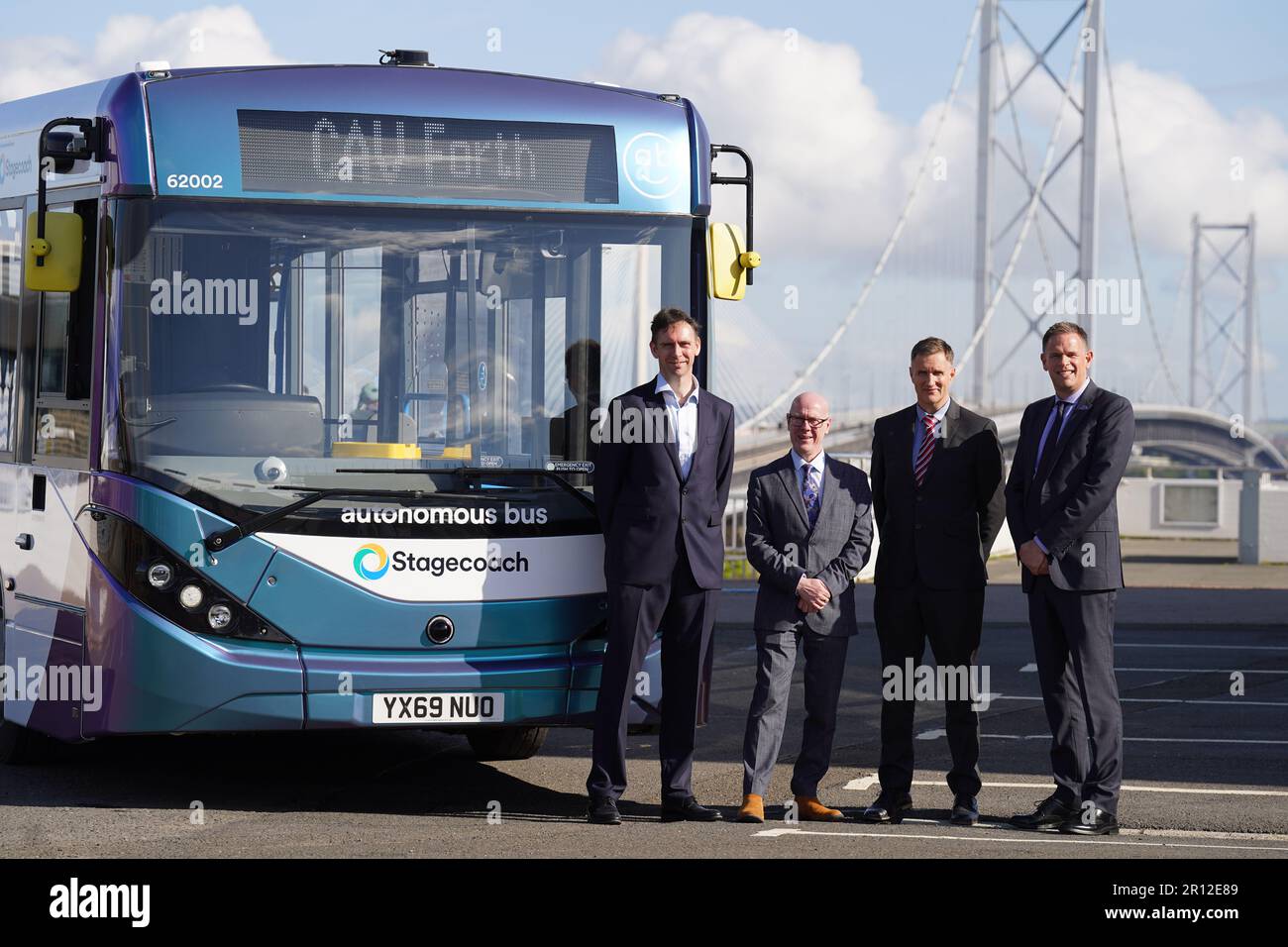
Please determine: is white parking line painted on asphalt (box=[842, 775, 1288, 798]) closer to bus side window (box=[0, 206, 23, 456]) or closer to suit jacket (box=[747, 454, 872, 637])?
suit jacket (box=[747, 454, 872, 637])

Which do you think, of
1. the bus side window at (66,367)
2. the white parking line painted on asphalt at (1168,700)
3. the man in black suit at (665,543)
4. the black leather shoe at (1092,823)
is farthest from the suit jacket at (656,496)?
the white parking line painted on asphalt at (1168,700)

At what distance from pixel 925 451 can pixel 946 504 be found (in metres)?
0.21

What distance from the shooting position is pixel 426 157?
263 inches

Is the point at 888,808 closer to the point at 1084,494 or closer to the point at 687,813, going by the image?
the point at 687,813

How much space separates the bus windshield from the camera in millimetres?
6379

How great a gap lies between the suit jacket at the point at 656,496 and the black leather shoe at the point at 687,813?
30.1 inches

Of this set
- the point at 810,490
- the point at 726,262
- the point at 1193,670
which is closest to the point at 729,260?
the point at 726,262

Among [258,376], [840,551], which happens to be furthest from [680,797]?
[258,376]

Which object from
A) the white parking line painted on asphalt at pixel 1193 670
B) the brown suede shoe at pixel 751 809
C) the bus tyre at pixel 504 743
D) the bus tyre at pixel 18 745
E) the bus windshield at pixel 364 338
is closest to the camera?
the bus windshield at pixel 364 338

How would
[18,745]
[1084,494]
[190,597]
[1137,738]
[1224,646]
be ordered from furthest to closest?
[1224,646], [1137,738], [18,745], [1084,494], [190,597]

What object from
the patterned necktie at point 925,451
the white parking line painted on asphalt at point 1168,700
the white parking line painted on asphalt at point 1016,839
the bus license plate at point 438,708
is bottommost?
the white parking line painted on asphalt at point 1168,700

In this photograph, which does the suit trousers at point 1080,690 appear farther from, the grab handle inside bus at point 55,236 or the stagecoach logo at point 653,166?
the grab handle inside bus at point 55,236

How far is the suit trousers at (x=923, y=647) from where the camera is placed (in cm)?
659

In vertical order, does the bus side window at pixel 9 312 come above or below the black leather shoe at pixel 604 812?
above
